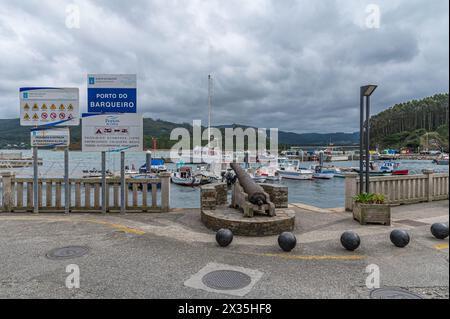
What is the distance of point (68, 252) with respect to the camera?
195 inches

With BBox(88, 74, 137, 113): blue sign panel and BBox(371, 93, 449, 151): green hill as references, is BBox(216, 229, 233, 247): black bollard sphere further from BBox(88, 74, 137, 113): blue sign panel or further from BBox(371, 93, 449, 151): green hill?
BBox(371, 93, 449, 151): green hill

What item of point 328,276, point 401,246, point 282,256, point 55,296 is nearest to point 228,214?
point 282,256

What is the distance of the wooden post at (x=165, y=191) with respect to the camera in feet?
26.8

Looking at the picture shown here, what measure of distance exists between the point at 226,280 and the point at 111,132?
584 cm

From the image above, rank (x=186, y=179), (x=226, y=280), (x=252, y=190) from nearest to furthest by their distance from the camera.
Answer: (x=226, y=280) < (x=252, y=190) < (x=186, y=179)

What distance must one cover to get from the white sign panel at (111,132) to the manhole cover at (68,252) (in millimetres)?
3395

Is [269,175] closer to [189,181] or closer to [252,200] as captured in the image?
[189,181]

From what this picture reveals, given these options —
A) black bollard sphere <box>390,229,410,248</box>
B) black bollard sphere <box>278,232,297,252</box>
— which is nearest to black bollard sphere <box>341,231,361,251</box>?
black bollard sphere <box>390,229,410,248</box>

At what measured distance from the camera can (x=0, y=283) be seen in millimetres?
3758

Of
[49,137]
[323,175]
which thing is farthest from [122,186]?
[323,175]

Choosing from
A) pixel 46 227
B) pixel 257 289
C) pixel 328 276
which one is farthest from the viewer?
pixel 46 227

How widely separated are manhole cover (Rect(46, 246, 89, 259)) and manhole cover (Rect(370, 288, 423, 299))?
4.68 m

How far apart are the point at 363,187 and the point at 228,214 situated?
4.58m
